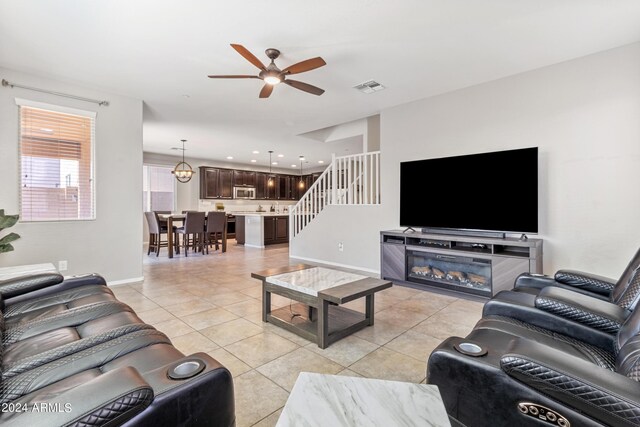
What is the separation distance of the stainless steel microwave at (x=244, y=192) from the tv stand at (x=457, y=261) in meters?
7.52

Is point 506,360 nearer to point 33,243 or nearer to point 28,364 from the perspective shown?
point 28,364

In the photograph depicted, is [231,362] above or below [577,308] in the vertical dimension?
below

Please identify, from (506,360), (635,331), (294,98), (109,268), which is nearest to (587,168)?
(635,331)

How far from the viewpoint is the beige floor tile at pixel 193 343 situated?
243 cm

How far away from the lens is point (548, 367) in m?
1.02

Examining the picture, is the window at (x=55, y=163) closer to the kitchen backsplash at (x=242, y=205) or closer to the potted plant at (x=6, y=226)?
the potted plant at (x=6, y=226)

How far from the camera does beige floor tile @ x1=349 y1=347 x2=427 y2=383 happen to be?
6.70 ft

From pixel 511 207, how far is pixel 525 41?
1761 millimetres

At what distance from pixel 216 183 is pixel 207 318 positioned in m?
7.90

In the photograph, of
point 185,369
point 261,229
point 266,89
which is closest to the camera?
point 185,369

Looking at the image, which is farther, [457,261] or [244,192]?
[244,192]

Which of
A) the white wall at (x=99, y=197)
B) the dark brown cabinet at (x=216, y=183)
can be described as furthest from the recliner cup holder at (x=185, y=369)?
the dark brown cabinet at (x=216, y=183)

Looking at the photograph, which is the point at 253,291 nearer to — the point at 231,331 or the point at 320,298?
the point at 231,331

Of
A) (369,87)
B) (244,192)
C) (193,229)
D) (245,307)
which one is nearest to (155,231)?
(193,229)
